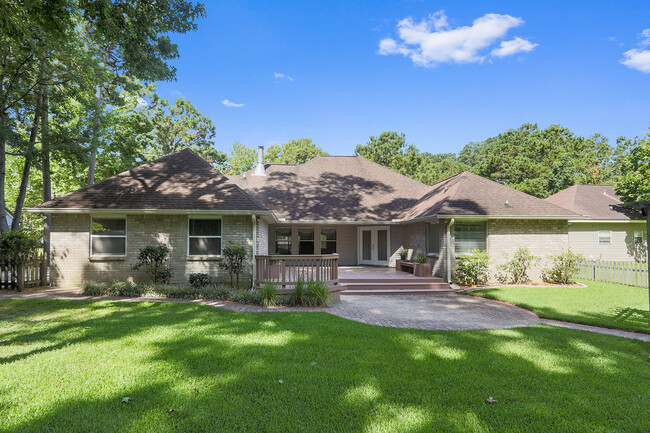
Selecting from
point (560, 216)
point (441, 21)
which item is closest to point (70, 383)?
point (560, 216)

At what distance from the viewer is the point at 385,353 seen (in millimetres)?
5207

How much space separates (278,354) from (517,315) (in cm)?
666

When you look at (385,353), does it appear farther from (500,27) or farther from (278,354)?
(500,27)

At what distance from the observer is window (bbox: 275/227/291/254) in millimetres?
18859

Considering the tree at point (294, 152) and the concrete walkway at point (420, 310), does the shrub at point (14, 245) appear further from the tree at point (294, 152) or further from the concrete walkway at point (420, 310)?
the tree at point (294, 152)

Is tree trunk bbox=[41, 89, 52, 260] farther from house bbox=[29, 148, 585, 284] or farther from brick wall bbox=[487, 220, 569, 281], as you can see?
brick wall bbox=[487, 220, 569, 281]

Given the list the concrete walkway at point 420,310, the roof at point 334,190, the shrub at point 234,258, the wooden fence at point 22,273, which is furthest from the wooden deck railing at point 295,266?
the wooden fence at point 22,273

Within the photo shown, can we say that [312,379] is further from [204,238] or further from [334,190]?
[334,190]

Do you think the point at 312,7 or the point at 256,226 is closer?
the point at 256,226

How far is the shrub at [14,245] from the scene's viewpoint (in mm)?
11430

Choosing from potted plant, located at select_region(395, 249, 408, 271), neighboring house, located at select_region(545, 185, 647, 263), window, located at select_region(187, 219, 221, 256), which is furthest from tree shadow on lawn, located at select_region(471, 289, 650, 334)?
neighboring house, located at select_region(545, 185, 647, 263)

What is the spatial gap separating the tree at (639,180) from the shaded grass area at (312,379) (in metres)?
16.2

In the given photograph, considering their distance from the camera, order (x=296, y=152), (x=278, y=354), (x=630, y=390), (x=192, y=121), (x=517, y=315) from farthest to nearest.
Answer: (x=296, y=152), (x=192, y=121), (x=517, y=315), (x=278, y=354), (x=630, y=390)

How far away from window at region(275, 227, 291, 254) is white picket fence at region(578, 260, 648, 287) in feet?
47.6
